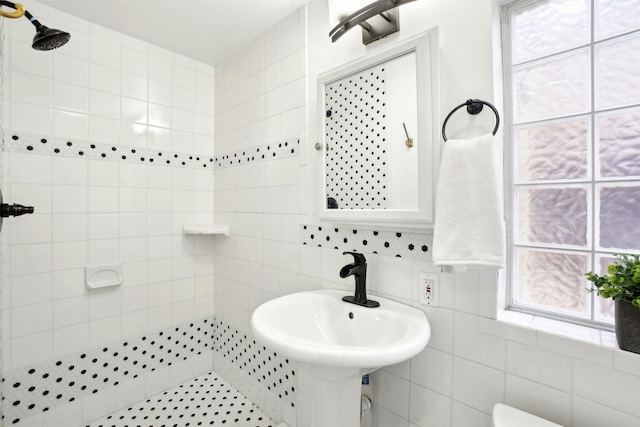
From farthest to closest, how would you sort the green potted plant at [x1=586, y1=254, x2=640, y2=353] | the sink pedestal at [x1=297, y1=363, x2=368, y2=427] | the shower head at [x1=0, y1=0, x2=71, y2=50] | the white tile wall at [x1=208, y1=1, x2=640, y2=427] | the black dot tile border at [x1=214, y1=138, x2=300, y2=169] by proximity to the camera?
the black dot tile border at [x1=214, y1=138, x2=300, y2=169], the shower head at [x1=0, y1=0, x2=71, y2=50], the sink pedestal at [x1=297, y1=363, x2=368, y2=427], the white tile wall at [x1=208, y1=1, x2=640, y2=427], the green potted plant at [x1=586, y1=254, x2=640, y2=353]

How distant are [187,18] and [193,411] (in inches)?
89.3

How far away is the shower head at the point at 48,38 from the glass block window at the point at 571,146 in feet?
5.39

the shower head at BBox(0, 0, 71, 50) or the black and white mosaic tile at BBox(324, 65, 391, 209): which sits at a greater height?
the shower head at BBox(0, 0, 71, 50)

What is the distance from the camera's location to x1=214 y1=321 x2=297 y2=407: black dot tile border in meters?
1.54

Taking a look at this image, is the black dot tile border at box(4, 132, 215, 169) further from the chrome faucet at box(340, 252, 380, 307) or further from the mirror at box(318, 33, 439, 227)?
the chrome faucet at box(340, 252, 380, 307)

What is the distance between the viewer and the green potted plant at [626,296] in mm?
656

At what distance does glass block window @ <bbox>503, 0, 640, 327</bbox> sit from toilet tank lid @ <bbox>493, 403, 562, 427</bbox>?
31 centimetres

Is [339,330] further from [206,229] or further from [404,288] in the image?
[206,229]

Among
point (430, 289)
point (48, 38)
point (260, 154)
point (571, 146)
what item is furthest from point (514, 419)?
point (48, 38)

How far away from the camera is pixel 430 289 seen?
40.2 inches

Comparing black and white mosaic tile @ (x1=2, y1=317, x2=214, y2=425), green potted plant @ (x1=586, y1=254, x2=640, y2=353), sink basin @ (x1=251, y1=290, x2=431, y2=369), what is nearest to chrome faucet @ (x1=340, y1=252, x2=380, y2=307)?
sink basin @ (x1=251, y1=290, x2=431, y2=369)

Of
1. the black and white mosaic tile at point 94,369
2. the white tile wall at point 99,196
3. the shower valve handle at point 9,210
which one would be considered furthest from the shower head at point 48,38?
the black and white mosaic tile at point 94,369

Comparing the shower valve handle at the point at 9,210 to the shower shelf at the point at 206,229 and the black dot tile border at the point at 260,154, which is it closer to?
the shower shelf at the point at 206,229

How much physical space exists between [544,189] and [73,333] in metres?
2.31
